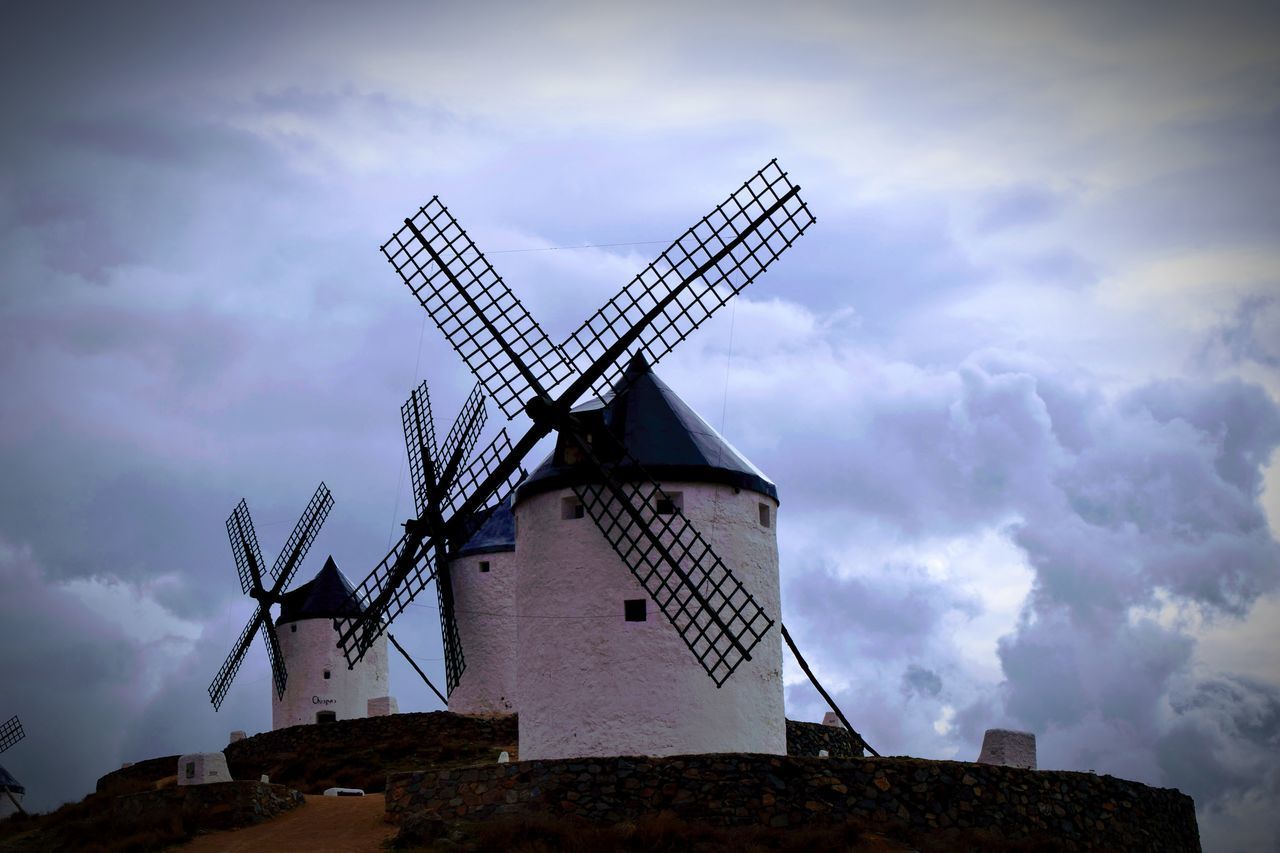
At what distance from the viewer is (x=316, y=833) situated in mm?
21094

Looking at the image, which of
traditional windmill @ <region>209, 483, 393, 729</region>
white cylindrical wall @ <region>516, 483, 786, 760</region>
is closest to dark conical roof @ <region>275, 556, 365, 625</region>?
traditional windmill @ <region>209, 483, 393, 729</region>

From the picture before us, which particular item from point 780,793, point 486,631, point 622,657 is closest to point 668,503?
point 622,657

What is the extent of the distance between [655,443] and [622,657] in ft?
10.6

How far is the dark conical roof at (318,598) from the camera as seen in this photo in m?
37.5

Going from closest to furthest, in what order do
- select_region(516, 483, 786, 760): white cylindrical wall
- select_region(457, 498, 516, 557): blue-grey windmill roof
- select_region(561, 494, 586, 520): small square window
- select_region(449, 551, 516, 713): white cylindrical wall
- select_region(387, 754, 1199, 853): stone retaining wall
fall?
select_region(387, 754, 1199, 853): stone retaining wall
select_region(516, 483, 786, 760): white cylindrical wall
select_region(561, 494, 586, 520): small square window
select_region(449, 551, 516, 713): white cylindrical wall
select_region(457, 498, 516, 557): blue-grey windmill roof

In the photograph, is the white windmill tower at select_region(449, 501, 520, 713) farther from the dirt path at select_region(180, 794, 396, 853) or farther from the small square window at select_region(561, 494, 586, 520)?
the small square window at select_region(561, 494, 586, 520)

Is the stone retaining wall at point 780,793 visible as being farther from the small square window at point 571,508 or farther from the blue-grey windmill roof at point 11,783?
the blue-grey windmill roof at point 11,783

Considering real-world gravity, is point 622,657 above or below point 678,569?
below

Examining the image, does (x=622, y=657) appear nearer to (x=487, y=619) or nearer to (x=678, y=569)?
(x=678, y=569)

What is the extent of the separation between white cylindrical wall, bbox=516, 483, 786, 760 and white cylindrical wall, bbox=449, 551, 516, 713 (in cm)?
1022

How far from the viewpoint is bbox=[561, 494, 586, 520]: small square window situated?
22312mm

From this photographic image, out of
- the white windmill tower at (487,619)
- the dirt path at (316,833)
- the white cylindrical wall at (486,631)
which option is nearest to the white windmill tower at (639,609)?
the dirt path at (316,833)

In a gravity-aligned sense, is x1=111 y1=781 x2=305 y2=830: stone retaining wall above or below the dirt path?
above

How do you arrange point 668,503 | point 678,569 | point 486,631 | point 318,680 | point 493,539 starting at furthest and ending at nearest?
point 318,680 → point 493,539 → point 486,631 → point 668,503 → point 678,569
